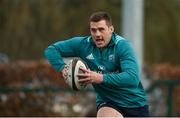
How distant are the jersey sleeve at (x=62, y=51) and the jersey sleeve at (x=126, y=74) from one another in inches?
29.0

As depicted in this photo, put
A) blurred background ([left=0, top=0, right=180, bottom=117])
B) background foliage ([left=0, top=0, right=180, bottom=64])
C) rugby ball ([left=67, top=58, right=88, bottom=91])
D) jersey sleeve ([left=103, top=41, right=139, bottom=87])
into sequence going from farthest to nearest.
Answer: background foliage ([left=0, top=0, right=180, bottom=64])
blurred background ([left=0, top=0, right=180, bottom=117])
rugby ball ([left=67, top=58, right=88, bottom=91])
jersey sleeve ([left=103, top=41, right=139, bottom=87])

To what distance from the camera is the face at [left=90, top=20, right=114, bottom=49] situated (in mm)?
7801

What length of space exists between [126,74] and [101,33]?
52 centimetres

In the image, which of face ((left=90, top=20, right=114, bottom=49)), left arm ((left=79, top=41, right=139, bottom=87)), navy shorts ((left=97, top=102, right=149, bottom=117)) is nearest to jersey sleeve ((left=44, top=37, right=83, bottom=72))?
face ((left=90, top=20, right=114, bottom=49))

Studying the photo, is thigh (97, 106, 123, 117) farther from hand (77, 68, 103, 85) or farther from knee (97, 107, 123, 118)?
hand (77, 68, 103, 85)

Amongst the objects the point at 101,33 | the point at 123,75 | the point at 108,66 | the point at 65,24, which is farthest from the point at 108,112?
the point at 65,24

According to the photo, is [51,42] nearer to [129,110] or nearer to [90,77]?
[129,110]

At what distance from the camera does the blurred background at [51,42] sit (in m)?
15.8

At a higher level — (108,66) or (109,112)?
(108,66)

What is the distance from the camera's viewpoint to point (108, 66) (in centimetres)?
800

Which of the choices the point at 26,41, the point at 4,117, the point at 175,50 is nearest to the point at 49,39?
the point at 26,41

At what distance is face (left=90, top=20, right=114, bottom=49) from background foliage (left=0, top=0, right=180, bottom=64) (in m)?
14.6

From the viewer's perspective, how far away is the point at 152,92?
53.1 ft

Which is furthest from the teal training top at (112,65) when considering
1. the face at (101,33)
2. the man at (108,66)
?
the face at (101,33)
